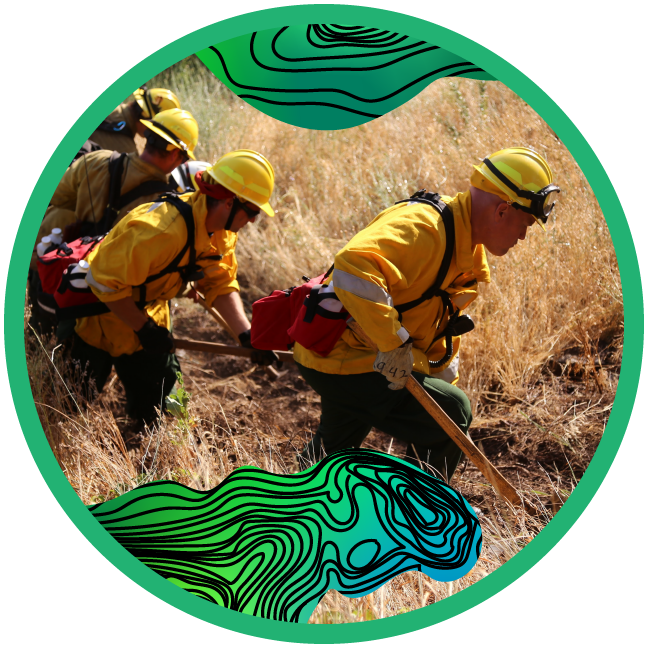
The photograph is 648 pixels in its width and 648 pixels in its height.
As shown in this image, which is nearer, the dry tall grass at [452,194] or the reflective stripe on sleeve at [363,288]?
the reflective stripe on sleeve at [363,288]

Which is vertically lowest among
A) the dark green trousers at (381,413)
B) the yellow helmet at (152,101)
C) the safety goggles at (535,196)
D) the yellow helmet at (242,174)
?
the dark green trousers at (381,413)

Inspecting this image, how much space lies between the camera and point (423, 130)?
5121mm

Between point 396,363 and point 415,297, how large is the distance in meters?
0.30

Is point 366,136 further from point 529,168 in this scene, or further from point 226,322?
point 529,168

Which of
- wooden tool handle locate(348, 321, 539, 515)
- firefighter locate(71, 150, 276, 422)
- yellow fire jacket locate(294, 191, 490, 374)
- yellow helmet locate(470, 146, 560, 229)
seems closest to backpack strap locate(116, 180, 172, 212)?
firefighter locate(71, 150, 276, 422)

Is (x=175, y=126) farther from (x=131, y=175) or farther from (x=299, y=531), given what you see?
(x=299, y=531)

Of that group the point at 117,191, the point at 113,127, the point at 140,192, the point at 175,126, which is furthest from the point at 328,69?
the point at 113,127

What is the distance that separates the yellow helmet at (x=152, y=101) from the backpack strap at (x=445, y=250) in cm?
333

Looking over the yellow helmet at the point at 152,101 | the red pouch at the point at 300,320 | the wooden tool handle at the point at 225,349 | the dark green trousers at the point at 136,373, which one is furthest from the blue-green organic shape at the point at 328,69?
the yellow helmet at the point at 152,101

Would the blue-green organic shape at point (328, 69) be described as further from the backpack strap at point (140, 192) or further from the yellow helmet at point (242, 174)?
the backpack strap at point (140, 192)

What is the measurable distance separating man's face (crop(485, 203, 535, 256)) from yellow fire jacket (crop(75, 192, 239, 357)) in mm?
1494

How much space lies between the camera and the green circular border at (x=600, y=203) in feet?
8.71

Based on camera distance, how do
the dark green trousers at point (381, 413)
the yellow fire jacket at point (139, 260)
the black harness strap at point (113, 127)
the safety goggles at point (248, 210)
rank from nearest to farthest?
1. the dark green trousers at point (381, 413)
2. the yellow fire jacket at point (139, 260)
3. the safety goggles at point (248, 210)
4. the black harness strap at point (113, 127)
